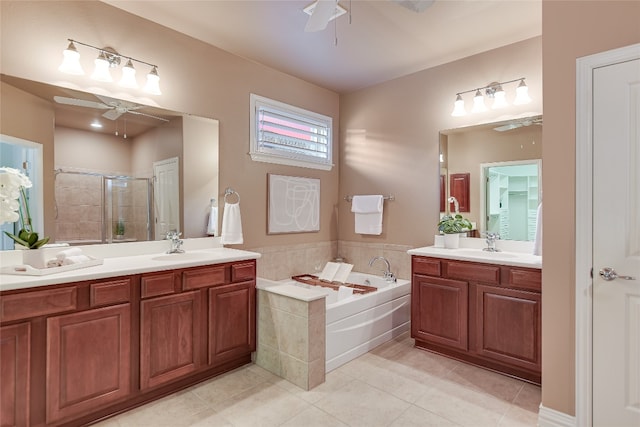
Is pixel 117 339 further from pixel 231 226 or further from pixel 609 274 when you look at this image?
pixel 609 274

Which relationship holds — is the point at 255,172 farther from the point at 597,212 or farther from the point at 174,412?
the point at 597,212

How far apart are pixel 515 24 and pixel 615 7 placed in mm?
1104

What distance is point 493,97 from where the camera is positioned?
10.1 feet

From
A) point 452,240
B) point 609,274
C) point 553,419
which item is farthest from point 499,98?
point 553,419

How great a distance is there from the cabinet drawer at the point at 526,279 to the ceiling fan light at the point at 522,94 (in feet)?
4.96

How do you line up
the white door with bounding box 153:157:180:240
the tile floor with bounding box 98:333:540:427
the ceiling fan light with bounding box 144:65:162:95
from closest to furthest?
the tile floor with bounding box 98:333:540:427 → the ceiling fan light with bounding box 144:65:162:95 → the white door with bounding box 153:157:180:240

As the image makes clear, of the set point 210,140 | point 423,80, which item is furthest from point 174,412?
point 423,80

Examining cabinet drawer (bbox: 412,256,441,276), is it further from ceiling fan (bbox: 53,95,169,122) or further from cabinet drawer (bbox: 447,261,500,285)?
ceiling fan (bbox: 53,95,169,122)

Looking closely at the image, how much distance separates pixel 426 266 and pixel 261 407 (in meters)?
1.77

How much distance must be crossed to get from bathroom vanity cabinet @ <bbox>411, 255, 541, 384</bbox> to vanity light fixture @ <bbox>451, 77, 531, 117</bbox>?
1.50 meters

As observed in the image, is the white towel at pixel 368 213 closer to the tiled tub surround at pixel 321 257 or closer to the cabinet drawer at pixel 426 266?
the tiled tub surround at pixel 321 257

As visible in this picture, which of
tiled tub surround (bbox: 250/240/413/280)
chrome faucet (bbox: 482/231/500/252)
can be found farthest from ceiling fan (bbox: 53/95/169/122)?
chrome faucet (bbox: 482/231/500/252)

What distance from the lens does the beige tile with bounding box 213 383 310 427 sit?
6.67 ft

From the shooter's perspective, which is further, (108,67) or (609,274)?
(108,67)
